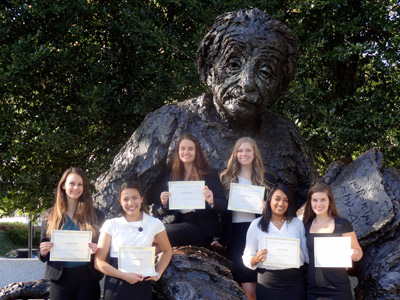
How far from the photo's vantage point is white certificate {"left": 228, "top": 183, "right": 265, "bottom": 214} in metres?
3.10

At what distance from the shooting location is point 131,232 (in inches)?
110

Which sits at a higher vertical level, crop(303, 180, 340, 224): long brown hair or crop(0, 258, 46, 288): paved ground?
crop(303, 180, 340, 224): long brown hair

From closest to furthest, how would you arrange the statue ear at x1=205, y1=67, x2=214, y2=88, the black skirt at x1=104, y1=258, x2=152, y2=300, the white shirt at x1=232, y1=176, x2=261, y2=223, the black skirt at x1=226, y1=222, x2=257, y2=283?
the black skirt at x1=104, y1=258, x2=152, y2=300 < the black skirt at x1=226, y1=222, x2=257, y2=283 < the white shirt at x1=232, y1=176, x2=261, y2=223 < the statue ear at x1=205, y1=67, x2=214, y2=88

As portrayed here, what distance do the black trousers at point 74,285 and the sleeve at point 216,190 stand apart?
825 mm

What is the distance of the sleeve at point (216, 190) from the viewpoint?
3068mm

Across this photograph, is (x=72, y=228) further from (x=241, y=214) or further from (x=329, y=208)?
(x=329, y=208)

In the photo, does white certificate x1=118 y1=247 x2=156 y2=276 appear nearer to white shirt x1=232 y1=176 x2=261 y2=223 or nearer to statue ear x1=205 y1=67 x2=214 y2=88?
white shirt x1=232 y1=176 x2=261 y2=223

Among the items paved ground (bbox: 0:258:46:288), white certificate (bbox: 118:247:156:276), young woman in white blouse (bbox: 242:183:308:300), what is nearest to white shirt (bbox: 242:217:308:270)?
young woman in white blouse (bbox: 242:183:308:300)

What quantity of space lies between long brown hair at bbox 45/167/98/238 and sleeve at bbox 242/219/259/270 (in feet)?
2.89

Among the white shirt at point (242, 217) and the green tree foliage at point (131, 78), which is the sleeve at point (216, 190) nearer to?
the white shirt at point (242, 217)

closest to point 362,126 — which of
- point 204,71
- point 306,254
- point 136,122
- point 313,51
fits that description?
point 313,51

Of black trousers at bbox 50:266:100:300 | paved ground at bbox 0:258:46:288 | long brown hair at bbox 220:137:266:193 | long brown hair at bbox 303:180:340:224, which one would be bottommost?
paved ground at bbox 0:258:46:288

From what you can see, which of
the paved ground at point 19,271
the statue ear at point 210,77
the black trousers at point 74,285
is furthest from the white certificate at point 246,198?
the paved ground at point 19,271

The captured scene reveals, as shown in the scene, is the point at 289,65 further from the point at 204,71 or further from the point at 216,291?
the point at 216,291
